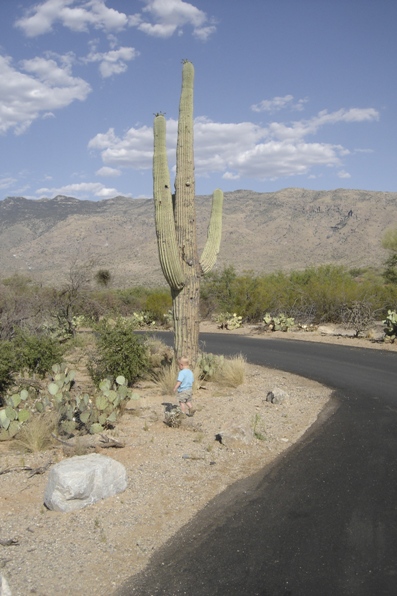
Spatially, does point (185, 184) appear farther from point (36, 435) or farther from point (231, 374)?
point (36, 435)

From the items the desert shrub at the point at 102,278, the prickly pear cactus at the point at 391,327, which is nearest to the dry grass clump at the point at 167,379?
the prickly pear cactus at the point at 391,327

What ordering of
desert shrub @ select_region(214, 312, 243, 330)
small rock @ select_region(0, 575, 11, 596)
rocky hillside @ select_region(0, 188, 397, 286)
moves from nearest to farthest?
small rock @ select_region(0, 575, 11, 596)
desert shrub @ select_region(214, 312, 243, 330)
rocky hillside @ select_region(0, 188, 397, 286)

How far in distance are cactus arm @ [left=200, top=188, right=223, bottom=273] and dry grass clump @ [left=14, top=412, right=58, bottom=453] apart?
5.83 metres

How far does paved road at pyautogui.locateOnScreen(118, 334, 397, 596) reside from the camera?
4.49m

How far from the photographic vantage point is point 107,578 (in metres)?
4.64

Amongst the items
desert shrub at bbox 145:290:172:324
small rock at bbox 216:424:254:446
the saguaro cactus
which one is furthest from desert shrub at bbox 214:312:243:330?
small rock at bbox 216:424:254:446

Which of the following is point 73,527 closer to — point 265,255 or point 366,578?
point 366,578

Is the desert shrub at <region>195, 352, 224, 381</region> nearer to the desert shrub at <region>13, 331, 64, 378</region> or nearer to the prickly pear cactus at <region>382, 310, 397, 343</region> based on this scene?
the desert shrub at <region>13, 331, 64, 378</region>

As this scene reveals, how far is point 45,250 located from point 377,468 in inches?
4140

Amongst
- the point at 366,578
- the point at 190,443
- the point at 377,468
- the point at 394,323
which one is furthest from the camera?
the point at 394,323

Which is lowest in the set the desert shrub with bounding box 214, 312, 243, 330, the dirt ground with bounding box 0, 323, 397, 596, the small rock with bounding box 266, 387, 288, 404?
the desert shrub with bounding box 214, 312, 243, 330

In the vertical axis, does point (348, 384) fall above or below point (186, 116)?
below

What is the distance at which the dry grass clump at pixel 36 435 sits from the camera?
805cm

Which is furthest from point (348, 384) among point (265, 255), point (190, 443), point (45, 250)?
point (45, 250)
